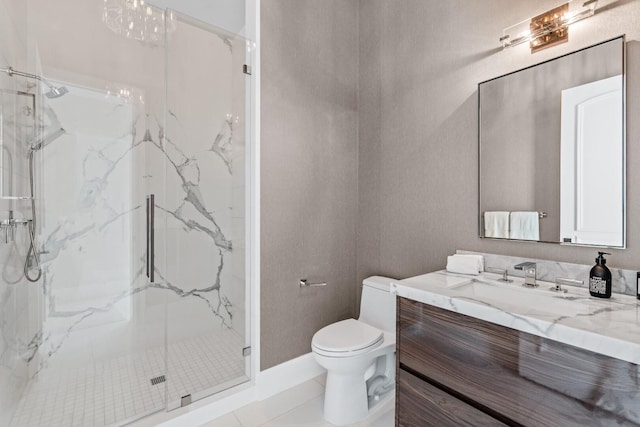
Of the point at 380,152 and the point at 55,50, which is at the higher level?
the point at 55,50

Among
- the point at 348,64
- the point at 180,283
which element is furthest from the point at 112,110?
the point at 348,64

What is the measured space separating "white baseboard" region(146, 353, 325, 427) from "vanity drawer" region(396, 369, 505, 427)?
2.94 ft

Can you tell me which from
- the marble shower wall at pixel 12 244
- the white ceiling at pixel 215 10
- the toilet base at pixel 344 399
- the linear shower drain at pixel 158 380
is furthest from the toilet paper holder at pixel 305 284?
the white ceiling at pixel 215 10

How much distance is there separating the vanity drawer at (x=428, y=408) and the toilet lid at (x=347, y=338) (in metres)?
0.33

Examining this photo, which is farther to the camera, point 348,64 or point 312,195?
point 348,64

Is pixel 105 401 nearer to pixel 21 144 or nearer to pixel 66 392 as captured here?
Answer: pixel 66 392

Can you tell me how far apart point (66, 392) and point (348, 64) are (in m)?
2.87

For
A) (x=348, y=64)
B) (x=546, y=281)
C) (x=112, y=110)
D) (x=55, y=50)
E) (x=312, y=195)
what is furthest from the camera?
(x=348, y=64)

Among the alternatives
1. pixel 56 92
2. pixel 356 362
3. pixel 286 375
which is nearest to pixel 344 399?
pixel 356 362

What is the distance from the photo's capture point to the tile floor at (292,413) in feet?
5.70

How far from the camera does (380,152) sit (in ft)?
Result: 7.52

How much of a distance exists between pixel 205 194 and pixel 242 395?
1.34 metres

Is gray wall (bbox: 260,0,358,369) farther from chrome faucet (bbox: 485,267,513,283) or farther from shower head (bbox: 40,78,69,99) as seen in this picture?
shower head (bbox: 40,78,69,99)

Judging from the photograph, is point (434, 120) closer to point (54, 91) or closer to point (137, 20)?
point (137, 20)
